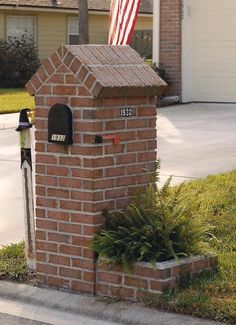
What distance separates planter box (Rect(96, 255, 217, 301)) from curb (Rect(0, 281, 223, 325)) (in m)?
0.09

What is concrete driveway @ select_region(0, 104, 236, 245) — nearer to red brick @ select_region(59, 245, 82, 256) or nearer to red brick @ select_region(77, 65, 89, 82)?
red brick @ select_region(59, 245, 82, 256)

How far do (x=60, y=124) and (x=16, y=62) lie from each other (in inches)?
852

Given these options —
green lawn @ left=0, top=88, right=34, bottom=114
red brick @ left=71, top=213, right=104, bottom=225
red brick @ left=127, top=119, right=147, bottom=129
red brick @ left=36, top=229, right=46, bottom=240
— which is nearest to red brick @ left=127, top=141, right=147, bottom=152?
red brick @ left=127, top=119, right=147, bottom=129

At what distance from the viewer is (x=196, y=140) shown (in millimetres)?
13250

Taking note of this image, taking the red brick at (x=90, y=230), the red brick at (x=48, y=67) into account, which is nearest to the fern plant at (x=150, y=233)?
the red brick at (x=90, y=230)

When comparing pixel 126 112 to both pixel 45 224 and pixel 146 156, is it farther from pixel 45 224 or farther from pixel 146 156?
pixel 45 224

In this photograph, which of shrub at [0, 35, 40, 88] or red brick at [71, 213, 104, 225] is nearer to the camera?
red brick at [71, 213, 104, 225]

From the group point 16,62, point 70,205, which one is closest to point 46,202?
point 70,205

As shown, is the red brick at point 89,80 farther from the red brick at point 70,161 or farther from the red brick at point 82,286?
the red brick at point 82,286

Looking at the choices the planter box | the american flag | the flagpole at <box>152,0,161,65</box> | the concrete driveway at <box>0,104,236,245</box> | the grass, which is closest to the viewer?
the grass

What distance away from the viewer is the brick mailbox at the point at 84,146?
5.56 m

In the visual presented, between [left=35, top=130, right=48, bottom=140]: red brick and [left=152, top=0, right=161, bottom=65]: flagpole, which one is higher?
[left=152, top=0, right=161, bottom=65]: flagpole

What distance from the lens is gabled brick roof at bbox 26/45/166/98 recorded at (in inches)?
217

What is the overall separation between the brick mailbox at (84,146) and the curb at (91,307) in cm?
11
